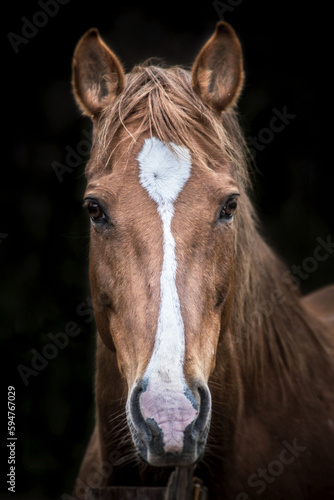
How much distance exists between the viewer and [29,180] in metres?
6.71

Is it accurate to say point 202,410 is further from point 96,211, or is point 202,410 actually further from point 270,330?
point 270,330

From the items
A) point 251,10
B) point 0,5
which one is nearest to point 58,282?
point 0,5

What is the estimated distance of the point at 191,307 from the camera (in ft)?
6.86

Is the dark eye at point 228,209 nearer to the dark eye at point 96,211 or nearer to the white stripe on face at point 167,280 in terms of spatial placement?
the white stripe on face at point 167,280

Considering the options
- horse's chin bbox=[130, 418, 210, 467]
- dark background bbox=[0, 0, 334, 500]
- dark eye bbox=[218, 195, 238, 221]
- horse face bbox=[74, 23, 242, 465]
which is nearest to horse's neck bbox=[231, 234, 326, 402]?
horse face bbox=[74, 23, 242, 465]

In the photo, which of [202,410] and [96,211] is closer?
[202,410]

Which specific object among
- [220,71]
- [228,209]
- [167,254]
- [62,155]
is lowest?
[62,155]

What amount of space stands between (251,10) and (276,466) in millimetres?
5480

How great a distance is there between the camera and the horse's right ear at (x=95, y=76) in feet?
8.91

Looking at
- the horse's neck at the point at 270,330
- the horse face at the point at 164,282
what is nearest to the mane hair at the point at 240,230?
the horse's neck at the point at 270,330

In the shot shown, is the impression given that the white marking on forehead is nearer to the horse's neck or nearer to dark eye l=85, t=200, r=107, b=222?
dark eye l=85, t=200, r=107, b=222

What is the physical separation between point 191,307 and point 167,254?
22 centimetres

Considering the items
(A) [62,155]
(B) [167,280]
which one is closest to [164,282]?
(B) [167,280]

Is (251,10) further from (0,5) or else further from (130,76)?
(130,76)
